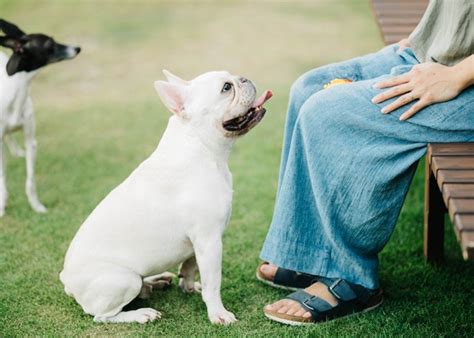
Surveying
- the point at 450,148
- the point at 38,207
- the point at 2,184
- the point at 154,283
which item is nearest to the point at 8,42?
the point at 2,184

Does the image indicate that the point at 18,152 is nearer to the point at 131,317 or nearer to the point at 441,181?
the point at 131,317

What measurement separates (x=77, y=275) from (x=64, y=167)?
2572mm

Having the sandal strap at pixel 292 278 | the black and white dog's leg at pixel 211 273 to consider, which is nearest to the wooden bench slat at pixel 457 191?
the black and white dog's leg at pixel 211 273

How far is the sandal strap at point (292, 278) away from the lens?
3.85 m

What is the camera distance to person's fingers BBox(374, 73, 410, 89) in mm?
3242

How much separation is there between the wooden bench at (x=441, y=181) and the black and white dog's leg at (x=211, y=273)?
3.26 feet

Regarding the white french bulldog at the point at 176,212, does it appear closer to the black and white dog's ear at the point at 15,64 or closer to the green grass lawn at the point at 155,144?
the green grass lawn at the point at 155,144

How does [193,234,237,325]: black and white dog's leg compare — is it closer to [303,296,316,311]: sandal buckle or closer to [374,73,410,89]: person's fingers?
[303,296,316,311]: sandal buckle

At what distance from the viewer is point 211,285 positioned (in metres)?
3.48

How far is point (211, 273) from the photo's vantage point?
3.46 metres

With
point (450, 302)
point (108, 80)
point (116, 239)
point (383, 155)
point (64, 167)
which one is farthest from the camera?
point (108, 80)

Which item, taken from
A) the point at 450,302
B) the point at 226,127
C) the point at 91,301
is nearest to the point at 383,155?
the point at 226,127

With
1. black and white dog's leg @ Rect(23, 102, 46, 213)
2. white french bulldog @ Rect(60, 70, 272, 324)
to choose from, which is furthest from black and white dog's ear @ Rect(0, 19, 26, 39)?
white french bulldog @ Rect(60, 70, 272, 324)

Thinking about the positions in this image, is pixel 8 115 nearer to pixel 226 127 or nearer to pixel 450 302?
pixel 226 127
